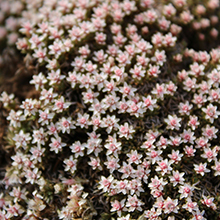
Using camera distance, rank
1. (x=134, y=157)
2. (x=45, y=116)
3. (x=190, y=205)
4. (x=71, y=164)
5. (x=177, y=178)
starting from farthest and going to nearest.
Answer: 1. (x=45, y=116)
2. (x=71, y=164)
3. (x=134, y=157)
4. (x=177, y=178)
5. (x=190, y=205)

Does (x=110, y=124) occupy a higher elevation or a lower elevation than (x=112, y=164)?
higher

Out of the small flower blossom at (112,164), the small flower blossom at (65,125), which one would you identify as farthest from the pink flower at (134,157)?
the small flower blossom at (65,125)

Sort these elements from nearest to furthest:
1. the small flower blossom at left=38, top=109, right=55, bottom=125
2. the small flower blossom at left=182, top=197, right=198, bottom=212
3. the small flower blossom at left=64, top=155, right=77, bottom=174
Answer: the small flower blossom at left=182, top=197, right=198, bottom=212
the small flower blossom at left=64, top=155, right=77, bottom=174
the small flower blossom at left=38, top=109, right=55, bottom=125

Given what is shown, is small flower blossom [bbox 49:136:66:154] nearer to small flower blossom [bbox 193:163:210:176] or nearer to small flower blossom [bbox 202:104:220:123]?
small flower blossom [bbox 193:163:210:176]

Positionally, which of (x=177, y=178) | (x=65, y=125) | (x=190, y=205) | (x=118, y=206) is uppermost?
(x=65, y=125)

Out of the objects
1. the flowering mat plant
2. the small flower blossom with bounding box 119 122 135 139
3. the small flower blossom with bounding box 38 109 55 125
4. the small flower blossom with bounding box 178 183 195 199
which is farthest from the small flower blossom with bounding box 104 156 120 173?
the small flower blossom with bounding box 38 109 55 125

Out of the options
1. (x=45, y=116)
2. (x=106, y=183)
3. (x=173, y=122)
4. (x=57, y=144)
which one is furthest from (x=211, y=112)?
(x=45, y=116)

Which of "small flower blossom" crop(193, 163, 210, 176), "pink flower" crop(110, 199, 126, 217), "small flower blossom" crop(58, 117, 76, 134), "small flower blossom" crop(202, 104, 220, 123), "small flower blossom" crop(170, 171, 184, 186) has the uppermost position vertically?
"small flower blossom" crop(202, 104, 220, 123)

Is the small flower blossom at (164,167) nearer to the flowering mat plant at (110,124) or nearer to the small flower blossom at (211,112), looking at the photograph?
the flowering mat plant at (110,124)

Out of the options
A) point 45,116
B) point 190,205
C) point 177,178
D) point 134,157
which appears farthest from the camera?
point 45,116

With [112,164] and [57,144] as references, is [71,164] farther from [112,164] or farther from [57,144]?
[112,164]
